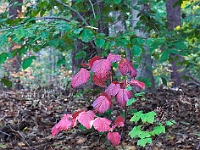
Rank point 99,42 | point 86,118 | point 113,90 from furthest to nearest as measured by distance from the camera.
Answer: point 99,42
point 113,90
point 86,118

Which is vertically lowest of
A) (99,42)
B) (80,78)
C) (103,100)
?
(103,100)

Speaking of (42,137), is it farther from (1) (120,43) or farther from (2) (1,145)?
(1) (120,43)

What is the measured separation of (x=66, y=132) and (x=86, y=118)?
1.86m

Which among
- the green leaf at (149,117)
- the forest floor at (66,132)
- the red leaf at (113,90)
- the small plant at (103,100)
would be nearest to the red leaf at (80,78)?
the small plant at (103,100)

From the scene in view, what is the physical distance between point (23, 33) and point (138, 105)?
234 cm

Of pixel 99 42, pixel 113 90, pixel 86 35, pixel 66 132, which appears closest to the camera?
pixel 113 90

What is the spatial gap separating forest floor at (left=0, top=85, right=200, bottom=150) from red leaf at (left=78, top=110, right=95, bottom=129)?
1.72 feet

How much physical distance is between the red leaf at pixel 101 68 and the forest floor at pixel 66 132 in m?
0.52

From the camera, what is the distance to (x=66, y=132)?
3193 mm

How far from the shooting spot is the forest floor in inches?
109

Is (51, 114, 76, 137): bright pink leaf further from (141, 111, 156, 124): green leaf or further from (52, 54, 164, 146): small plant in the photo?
(141, 111, 156, 124): green leaf

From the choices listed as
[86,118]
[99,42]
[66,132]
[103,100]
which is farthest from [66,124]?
[66,132]

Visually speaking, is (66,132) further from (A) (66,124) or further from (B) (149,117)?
(B) (149,117)

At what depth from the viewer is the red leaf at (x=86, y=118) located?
1.39 meters
